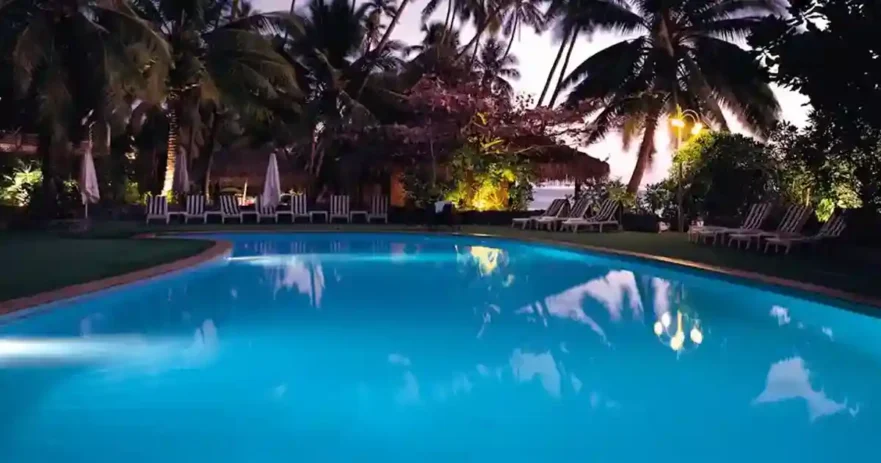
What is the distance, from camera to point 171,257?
37.0 ft

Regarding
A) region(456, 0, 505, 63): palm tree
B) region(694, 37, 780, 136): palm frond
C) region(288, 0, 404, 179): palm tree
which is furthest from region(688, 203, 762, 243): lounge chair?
region(456, 0, 505, 63): palm tree

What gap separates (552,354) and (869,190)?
8.48m

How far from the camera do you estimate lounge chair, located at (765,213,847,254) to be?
1227 cm

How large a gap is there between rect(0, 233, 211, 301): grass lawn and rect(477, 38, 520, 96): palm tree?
36.8 ft

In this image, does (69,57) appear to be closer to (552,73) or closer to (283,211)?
(283,211)

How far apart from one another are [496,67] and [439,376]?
20971 mm

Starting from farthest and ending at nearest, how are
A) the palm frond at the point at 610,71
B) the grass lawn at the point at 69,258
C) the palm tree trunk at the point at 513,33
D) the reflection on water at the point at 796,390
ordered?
the palm tree trunk at the point at 513,33, the palm frond at the point at 610,71, the grass lawn at the point at 69,258, the reflection on water at the point at 796,390

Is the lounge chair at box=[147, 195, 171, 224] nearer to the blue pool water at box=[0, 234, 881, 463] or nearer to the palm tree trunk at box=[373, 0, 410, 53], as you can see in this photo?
the palm tree trunk at box=[373, 0, 410, 53]

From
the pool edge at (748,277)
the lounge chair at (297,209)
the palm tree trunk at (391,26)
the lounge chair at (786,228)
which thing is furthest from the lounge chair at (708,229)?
the palm tree trunk at (391,26)

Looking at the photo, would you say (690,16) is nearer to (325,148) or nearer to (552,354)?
(325,148)

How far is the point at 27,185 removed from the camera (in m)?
22.3

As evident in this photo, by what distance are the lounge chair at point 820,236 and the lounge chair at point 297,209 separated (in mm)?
12834

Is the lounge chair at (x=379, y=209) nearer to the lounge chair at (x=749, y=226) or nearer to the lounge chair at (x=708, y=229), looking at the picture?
the lounge chair at (x=708, y=229)

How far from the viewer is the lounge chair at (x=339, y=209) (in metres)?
22.3
